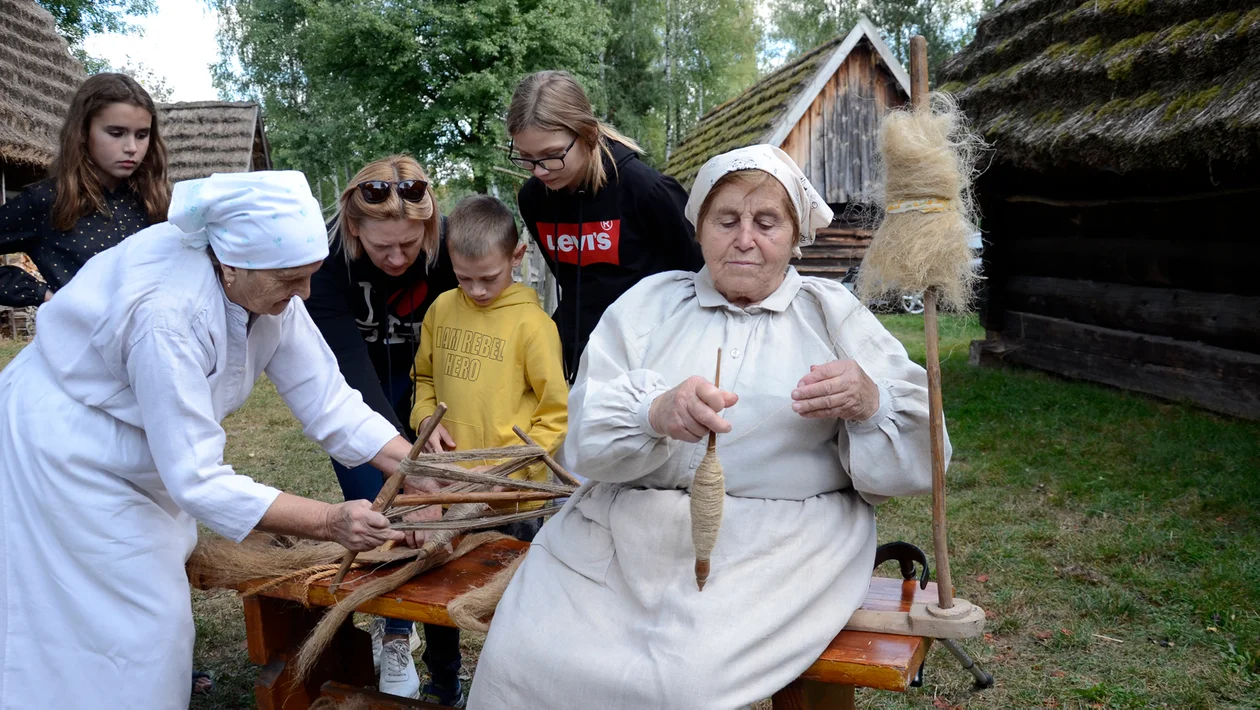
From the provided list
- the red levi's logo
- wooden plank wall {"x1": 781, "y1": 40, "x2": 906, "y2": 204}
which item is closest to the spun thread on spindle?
the red levi's logo

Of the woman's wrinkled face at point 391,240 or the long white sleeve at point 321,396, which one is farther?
the woman's wrinkled face at point 391,240

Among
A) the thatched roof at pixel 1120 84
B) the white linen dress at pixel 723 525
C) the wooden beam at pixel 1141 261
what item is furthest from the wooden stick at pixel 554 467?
the wooden beam at pixel 1141 261

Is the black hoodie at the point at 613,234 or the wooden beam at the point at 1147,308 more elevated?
the black hoodie at the point at 613,234

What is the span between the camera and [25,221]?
11.4 feet

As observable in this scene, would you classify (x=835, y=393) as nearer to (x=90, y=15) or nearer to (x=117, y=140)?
(x=117, y=140)

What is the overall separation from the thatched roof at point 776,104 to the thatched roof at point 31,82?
8293 mm

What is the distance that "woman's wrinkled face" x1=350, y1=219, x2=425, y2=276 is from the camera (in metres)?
2.96

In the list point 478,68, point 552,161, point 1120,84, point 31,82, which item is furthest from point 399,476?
point 478,68

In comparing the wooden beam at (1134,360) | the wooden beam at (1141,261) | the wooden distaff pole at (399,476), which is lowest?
the wooden beam at (1134,360)

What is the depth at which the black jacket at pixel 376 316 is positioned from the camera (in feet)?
10.2

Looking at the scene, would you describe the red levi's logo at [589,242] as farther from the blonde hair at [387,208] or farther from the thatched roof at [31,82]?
the thatched roof at [31,82]

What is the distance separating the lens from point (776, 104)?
13.0 meters

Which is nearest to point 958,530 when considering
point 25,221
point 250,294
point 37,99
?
point 250,294

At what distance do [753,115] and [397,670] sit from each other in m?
11.4
